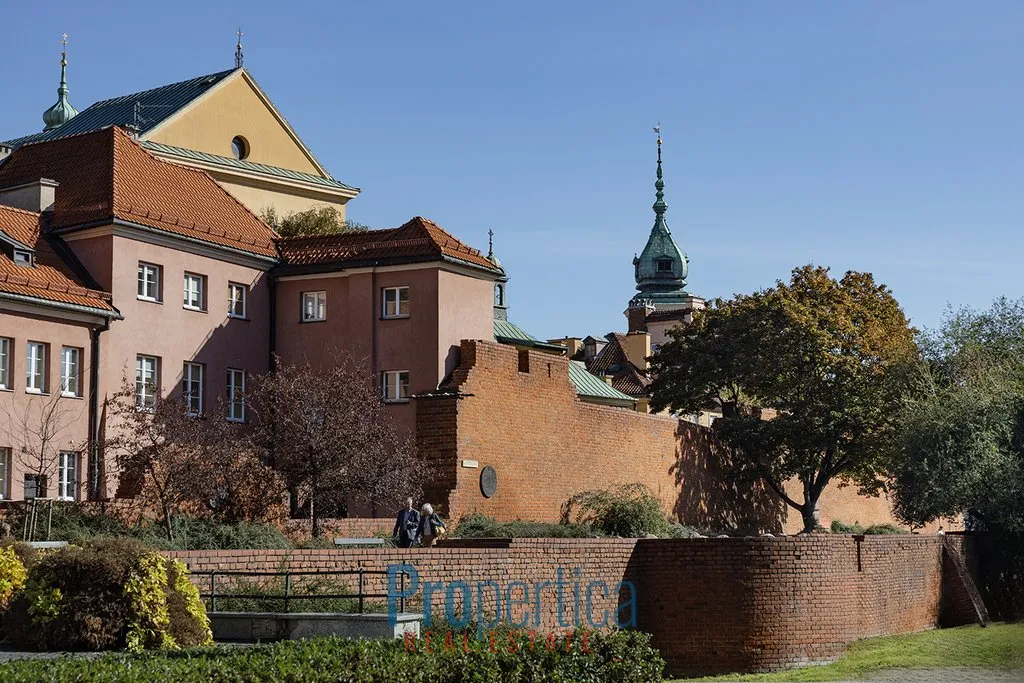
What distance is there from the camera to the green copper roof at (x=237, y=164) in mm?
45062

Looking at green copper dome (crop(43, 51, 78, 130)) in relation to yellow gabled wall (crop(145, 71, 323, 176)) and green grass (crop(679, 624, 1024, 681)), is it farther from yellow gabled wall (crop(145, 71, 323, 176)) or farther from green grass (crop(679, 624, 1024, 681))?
green grass (crop(679, 624, 1024, 681))

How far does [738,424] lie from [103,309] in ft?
73.7

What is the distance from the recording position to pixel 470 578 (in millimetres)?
24344

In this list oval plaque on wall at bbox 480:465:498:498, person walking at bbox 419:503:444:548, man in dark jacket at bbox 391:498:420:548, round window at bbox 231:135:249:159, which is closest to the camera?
man in dark jacket at bbox 391:498:420:548

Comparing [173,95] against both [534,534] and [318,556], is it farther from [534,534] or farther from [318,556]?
[318,556]

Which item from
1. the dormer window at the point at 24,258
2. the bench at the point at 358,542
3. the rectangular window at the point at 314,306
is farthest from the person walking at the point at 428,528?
the dormer window at the point at 24,258

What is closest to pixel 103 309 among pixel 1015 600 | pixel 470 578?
A: pixel 470 578

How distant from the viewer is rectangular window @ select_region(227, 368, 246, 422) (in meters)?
36.3

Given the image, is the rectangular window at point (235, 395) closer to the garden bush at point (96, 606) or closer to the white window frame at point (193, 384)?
the white window frame at point (193, 384)

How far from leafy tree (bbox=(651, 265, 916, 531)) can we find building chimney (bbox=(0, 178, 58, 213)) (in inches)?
876

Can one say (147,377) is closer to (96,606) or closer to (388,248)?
(388,248)

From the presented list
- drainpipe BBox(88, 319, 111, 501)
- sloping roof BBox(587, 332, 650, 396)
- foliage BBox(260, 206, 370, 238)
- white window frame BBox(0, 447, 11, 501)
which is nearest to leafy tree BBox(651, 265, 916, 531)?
foliage BBox(260, 206, 370, 238)

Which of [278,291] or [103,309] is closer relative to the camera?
[103,309]

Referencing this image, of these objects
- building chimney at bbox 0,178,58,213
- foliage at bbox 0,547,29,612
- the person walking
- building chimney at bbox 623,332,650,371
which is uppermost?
building chimney at bbox 623,332,650,371
